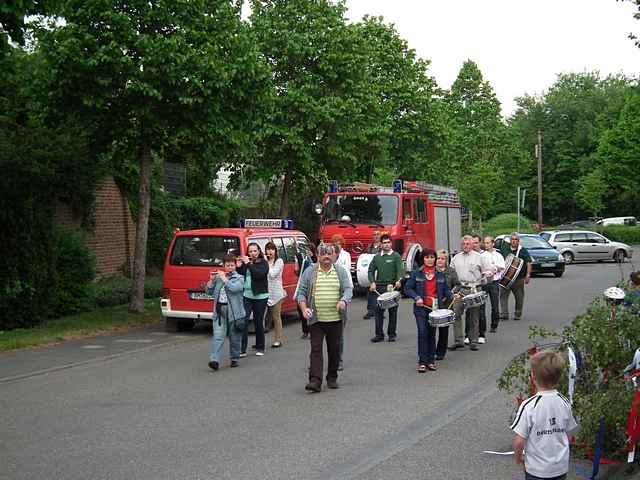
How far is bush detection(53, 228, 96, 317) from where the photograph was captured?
18203 millimetres

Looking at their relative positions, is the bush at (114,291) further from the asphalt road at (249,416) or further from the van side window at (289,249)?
the asphalt road at (249,416)

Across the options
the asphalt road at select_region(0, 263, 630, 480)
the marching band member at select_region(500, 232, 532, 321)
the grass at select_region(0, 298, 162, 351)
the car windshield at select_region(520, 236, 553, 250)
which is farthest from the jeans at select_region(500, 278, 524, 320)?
the car windshield at select_region(520, 236, 553, 250)

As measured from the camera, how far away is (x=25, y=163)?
1564cm

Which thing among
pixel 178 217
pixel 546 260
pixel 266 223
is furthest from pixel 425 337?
pixel 546 260

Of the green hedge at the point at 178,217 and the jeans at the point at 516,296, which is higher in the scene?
the green hedge at the point at 178,217

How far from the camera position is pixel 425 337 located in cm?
1152

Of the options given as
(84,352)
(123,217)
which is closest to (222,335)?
(84,352)

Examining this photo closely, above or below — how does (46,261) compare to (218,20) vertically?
below

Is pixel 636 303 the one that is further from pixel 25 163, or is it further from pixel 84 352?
pixel 25 163

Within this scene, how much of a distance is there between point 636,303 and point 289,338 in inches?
336

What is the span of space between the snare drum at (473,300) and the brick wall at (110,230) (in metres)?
11.3

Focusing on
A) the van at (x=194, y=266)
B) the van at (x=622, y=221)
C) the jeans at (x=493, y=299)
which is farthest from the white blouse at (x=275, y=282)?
the van at (x=622, y=221)

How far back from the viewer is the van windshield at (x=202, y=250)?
1614cm

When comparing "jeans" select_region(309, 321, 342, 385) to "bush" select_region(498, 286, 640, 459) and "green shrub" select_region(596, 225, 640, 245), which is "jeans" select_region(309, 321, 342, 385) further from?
"green shrub" select_region(596, 225, 640, 245)
